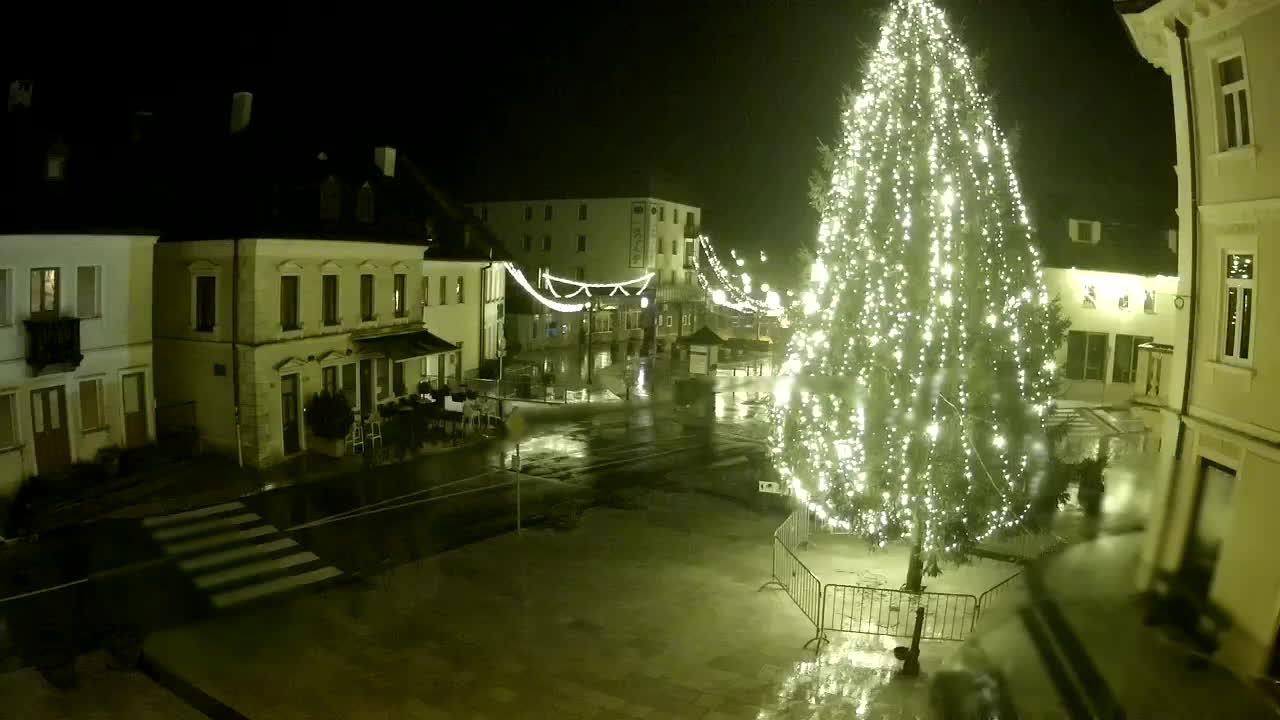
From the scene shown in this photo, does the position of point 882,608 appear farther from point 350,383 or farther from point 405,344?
point 405,344

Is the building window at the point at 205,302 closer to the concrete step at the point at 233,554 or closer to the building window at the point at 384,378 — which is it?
the building window at the point at 384,378

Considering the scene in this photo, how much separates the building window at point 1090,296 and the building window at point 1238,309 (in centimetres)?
2586

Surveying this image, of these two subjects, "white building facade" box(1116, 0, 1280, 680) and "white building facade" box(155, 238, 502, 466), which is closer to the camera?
"white building facade" box(1116, 0, 1280, 680)

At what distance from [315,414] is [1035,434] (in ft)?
64.2

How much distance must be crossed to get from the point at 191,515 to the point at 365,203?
12.5m

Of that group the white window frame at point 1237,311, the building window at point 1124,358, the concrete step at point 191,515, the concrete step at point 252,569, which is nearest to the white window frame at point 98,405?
the concrete step at point 191,515

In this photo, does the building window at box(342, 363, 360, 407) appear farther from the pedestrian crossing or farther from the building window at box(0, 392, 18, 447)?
the building window at box(0, 392, 18, 447)

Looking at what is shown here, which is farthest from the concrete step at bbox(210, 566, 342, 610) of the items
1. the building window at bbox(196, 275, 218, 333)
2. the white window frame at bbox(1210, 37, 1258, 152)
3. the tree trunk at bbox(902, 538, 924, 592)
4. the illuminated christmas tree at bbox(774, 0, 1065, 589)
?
the white window frame at bbox(1210, 37, 1258, 152)

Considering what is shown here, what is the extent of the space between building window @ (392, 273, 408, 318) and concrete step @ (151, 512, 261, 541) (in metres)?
12.0

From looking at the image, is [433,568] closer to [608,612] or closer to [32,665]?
[608,612]

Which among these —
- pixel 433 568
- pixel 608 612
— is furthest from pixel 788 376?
pixel 433 568

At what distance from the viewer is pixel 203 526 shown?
1862 cm

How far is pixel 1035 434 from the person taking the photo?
12633mm

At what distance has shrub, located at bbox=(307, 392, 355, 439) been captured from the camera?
24859 millimetres
